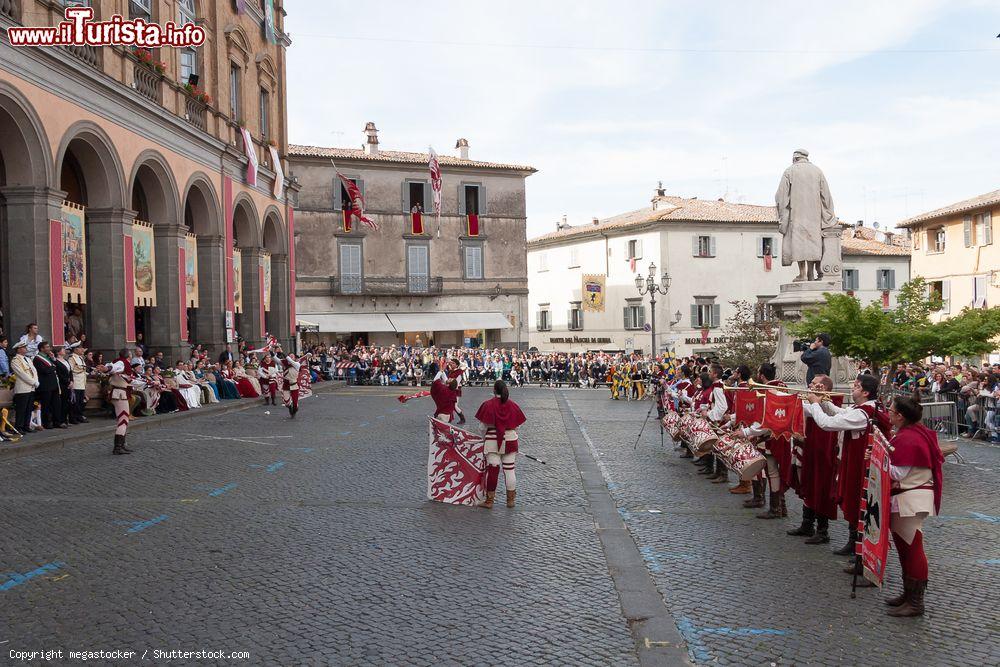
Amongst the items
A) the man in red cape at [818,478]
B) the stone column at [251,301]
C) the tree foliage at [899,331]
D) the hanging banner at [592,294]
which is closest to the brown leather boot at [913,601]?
the man in red cape at [818,478]

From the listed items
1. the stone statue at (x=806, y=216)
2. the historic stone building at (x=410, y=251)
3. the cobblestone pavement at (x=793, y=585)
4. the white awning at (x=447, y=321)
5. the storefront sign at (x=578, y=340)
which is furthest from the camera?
the storefront sign at (x=578, y=340)

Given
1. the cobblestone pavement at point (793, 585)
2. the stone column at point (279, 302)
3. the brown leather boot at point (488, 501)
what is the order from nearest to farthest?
the cobblestone pavement at point (793, 585) → the brown leather boot at point (488, 501) → the stone column at point (279, 302)

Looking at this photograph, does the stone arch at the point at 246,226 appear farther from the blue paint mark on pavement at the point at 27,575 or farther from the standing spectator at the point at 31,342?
the blue paint mark on pavement at the point at 27,575

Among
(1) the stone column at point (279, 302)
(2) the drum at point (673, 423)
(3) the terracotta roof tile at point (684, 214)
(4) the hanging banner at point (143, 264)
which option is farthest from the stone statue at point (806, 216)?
(3) the terracotta roof tile at point (684, 214)

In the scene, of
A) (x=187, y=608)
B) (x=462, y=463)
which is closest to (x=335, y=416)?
(x=462, y=463)

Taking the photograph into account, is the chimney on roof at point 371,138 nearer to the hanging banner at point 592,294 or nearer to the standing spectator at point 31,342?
the hanging banner at point 592,294

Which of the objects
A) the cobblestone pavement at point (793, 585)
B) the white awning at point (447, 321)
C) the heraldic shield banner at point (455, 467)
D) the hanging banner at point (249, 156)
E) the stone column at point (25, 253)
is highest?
the hanging banner at point (249, 156)

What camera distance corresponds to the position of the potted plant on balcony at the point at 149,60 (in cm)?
2322

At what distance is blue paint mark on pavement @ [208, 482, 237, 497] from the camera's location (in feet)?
34.8

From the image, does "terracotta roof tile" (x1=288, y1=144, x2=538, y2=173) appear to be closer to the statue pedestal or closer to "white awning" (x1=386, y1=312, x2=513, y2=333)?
"white awning" (x1=386, y1=312, x2=513, y2=333)

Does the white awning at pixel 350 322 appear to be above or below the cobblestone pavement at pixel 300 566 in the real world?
above

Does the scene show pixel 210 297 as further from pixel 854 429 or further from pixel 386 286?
pixel 854 429

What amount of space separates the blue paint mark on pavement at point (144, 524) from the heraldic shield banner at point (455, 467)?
2.94m

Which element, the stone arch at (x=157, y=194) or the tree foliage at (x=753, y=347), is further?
the tree foliage at (x=753, y=347)
